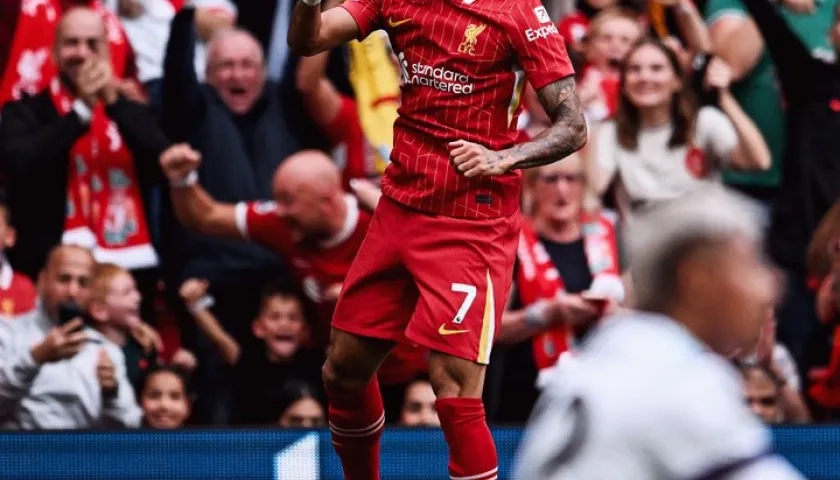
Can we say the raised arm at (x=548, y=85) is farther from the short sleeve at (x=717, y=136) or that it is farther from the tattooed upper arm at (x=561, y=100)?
the short sleeve at (x=717, y=136)

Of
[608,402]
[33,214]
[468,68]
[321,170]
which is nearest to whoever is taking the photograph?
[608,402]

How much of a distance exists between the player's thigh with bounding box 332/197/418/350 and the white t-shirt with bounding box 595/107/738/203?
2.40 m

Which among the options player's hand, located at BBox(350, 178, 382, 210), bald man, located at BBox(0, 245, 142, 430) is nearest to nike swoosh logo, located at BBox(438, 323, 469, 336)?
player's hand, located at BBox(350, 178, 382, 210)

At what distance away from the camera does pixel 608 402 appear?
282 cm

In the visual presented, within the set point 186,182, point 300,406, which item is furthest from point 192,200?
point 300,406

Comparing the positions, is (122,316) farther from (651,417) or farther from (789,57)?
(651,417)

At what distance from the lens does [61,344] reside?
7.21 meters

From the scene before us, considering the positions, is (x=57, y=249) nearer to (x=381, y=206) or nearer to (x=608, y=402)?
(x=381, y=206)

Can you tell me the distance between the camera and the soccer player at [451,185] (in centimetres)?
503

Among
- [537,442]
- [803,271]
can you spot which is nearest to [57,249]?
[803,271]

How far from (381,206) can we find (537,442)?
241 cm

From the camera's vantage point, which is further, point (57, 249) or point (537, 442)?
point (57, 249)

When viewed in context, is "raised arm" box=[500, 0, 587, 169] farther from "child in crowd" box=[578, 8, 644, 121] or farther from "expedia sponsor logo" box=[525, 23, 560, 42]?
"child in crowd" box=[578, 8, 644, 121]

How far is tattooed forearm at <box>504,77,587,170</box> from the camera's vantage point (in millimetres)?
4949
